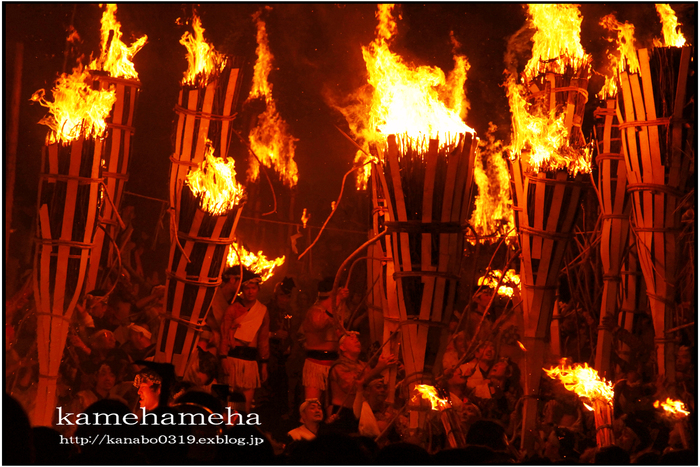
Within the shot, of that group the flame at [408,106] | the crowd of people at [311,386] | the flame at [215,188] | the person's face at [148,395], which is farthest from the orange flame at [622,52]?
the person's face at [148,395]

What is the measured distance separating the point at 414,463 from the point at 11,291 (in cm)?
555

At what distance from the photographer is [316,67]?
12.7 meters

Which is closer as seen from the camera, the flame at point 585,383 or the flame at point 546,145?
the flame at point 546,145

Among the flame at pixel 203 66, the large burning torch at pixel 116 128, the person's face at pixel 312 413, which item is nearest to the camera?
the person's face at pixel 312 413

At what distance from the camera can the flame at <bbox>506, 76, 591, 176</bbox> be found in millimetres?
6625

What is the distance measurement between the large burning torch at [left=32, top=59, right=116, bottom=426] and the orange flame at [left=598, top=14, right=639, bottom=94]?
17.3 ft

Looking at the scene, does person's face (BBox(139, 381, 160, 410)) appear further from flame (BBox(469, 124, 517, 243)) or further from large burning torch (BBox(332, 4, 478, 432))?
flame (BBox(469, 124, 517, 243))

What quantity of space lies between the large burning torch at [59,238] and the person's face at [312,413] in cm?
227

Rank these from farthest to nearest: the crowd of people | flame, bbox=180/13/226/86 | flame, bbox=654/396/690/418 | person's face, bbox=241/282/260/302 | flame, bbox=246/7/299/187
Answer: flame, bbox=246/7/299/187 → person's face, bbox=241/282/260/302 → flame, bbox=180/13/226/86 → flame, bbox=654/396/690/418 → the crowd of people

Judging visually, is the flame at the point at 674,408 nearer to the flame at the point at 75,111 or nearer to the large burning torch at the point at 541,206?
the large burning torch at the point at 541,206

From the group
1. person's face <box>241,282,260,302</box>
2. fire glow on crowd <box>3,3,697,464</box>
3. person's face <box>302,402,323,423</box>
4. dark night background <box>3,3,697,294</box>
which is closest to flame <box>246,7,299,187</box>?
dark night background <box>3,3,697,294</box>

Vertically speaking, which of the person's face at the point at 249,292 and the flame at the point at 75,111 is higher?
the flame at the point at 75,111

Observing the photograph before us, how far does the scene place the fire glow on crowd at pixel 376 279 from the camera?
17.9 feet

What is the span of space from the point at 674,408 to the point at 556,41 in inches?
155
